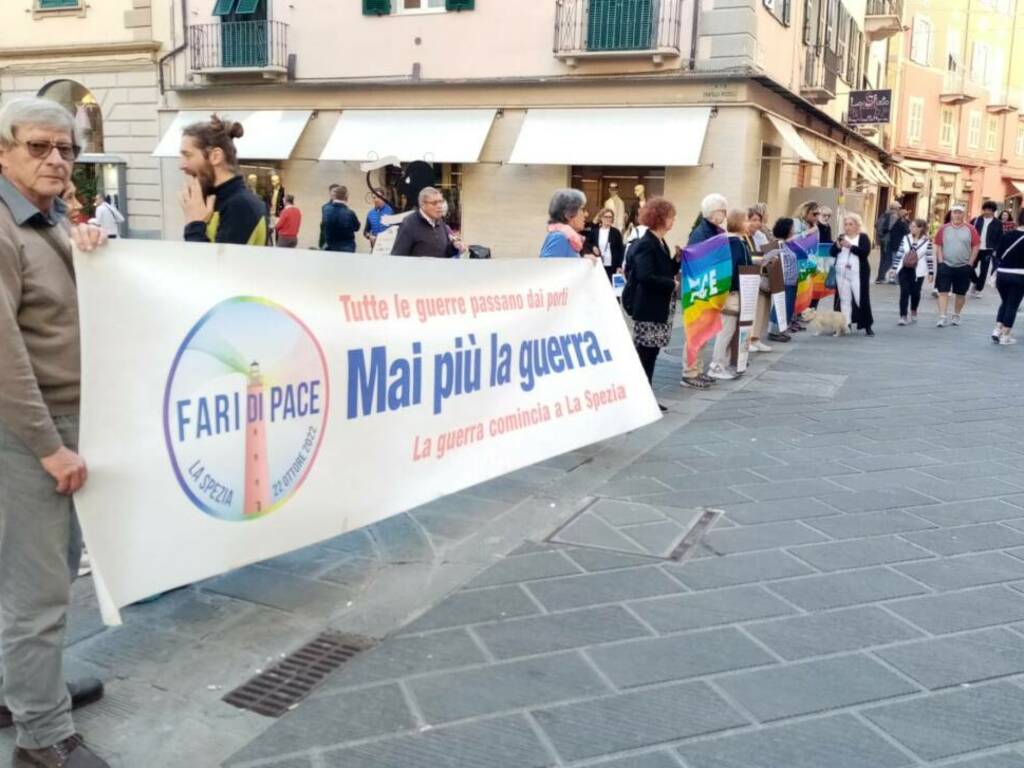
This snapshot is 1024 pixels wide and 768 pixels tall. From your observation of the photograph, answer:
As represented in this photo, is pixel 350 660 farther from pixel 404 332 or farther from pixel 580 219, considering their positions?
pixel 580 219

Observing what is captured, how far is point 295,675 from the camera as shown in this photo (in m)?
3.07

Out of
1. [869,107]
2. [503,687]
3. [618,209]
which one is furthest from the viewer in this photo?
[869,107]

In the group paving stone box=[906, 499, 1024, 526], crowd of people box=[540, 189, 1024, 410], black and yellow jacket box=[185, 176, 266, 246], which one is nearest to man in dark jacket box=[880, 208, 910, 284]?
crowd of people box=[540, 189, 1024, 410]

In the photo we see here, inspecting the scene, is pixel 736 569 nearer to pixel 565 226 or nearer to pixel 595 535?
pixel 595 535

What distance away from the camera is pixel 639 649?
10.7ft

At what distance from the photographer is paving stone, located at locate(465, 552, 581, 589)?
12.6 feet

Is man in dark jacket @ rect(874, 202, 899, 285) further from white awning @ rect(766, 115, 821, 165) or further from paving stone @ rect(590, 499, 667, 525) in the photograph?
paving stone @ rect(590, 499, 667, 525)

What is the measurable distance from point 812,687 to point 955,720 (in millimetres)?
409

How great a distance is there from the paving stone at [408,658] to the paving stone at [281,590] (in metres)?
0.42

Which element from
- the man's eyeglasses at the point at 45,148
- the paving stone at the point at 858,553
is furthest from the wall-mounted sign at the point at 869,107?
the man's eyeglasses at the point at 45,148

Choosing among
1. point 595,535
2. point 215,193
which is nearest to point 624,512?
point 595,535

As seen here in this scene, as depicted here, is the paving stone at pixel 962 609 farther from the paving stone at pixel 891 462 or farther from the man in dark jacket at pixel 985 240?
the man in dark jacket at pixel 985 240

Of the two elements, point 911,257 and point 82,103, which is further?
point 82,103

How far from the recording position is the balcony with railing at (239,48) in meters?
19.7
